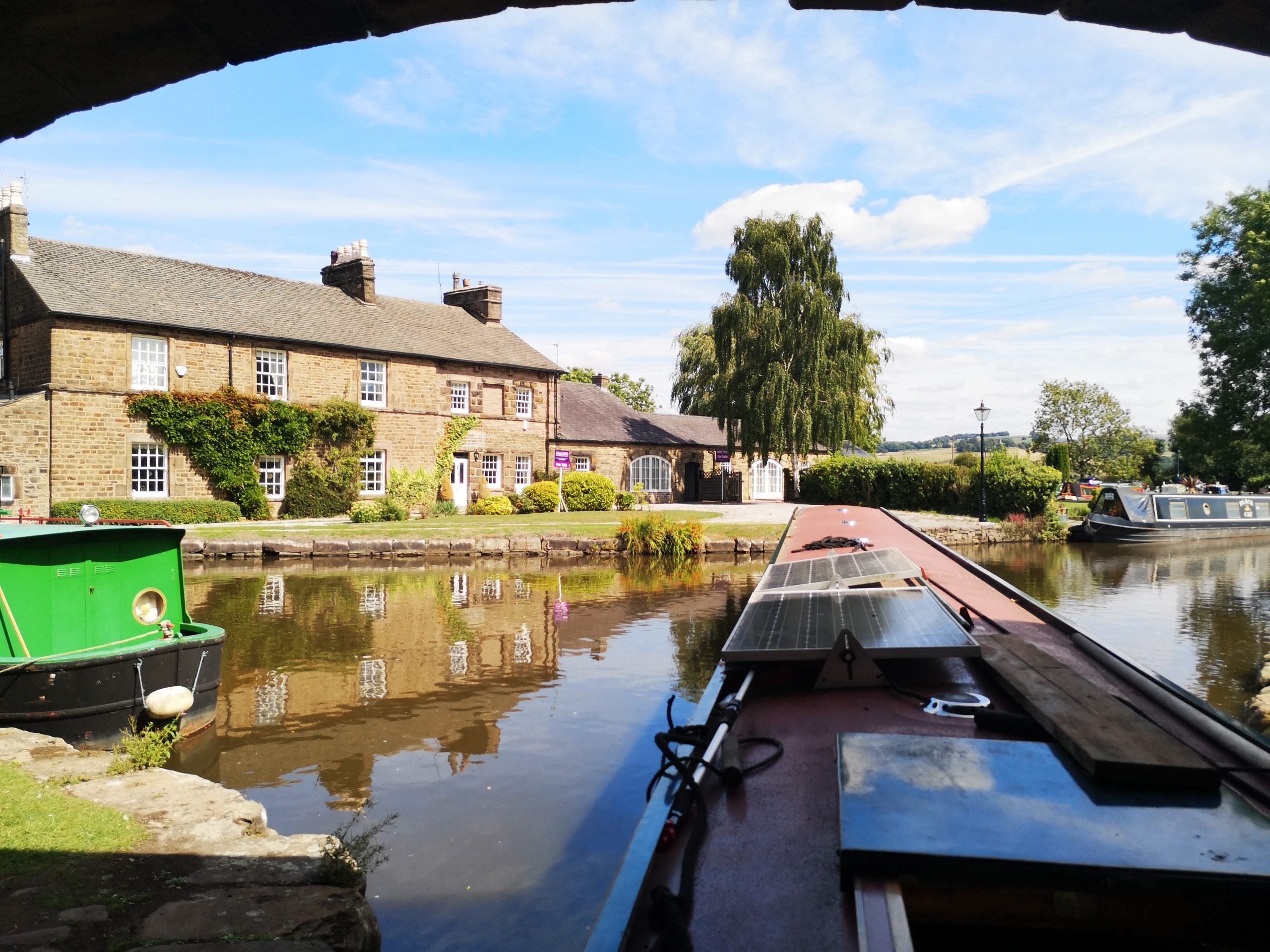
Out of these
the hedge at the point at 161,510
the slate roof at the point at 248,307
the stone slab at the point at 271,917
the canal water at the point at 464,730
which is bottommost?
the canal water at the point at 464,730

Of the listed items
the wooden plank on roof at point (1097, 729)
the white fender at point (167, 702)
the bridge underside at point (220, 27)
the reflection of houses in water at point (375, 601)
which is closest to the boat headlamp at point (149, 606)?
the white fender at point (167, 702)

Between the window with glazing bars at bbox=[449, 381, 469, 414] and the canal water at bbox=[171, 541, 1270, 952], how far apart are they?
12642 millimetres

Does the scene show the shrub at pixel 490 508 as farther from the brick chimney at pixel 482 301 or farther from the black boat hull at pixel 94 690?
the black boat hull at pixel 94 690

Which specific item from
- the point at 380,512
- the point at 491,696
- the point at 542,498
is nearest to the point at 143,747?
the point at 491,696

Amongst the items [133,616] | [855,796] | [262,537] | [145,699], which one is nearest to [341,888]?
[855,796]

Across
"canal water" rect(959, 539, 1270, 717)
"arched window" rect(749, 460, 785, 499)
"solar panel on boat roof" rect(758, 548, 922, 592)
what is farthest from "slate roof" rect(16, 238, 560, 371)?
"solar panel on boat roof" rect(758, 548, 922, 592)

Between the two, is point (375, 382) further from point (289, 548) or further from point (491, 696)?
point (491, 696)

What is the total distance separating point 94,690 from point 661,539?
48.3 feet

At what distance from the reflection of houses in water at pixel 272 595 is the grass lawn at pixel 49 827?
302 inches

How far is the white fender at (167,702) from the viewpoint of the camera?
6.27 metres

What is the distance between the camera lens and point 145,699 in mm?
6352

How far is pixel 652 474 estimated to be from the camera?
34.5 m

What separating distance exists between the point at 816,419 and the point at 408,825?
90.3 feet

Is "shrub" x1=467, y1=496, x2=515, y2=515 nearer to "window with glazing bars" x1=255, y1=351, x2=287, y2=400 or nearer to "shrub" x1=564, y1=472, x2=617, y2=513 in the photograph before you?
"shrub" x1=564, y1=472, x2=617, y2=513
